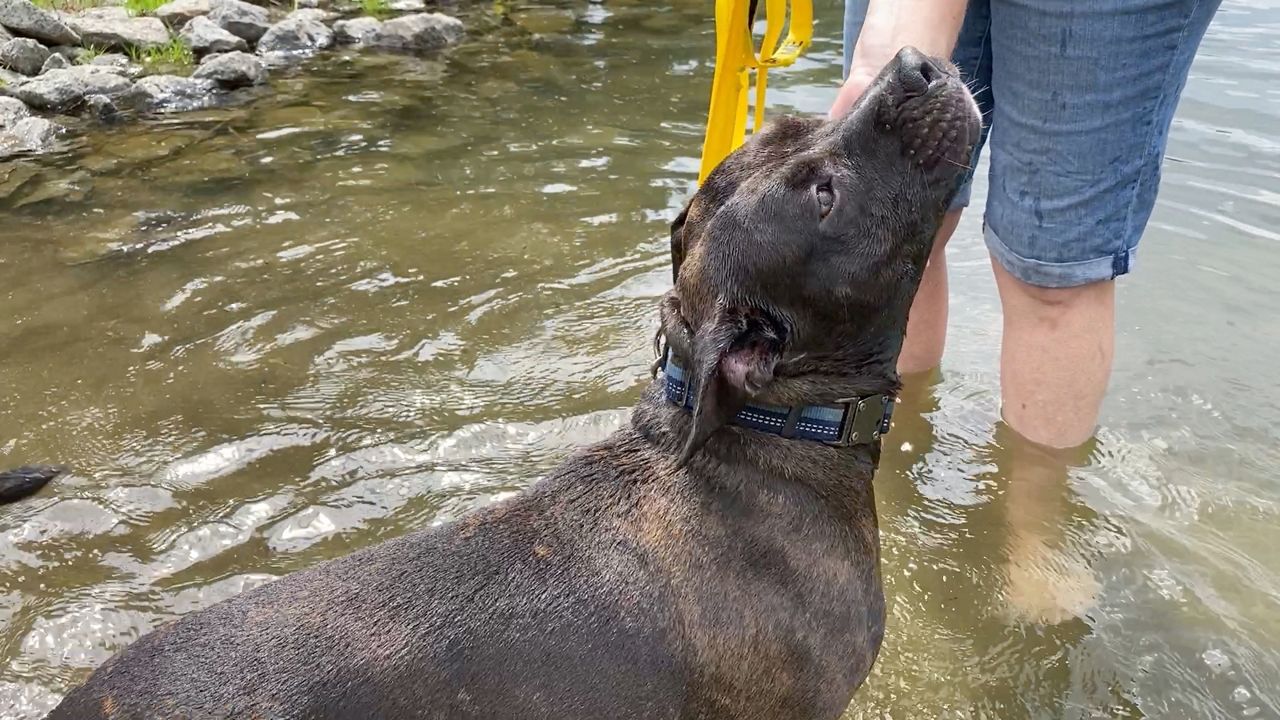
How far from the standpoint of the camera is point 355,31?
12633 mm

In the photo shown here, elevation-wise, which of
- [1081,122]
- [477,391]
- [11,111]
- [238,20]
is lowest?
[477,391]

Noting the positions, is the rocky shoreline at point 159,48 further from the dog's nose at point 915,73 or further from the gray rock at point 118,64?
the dog's nose at point 915,73

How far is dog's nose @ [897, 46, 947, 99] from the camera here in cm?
280

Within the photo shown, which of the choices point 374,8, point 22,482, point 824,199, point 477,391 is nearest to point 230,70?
point 374,8

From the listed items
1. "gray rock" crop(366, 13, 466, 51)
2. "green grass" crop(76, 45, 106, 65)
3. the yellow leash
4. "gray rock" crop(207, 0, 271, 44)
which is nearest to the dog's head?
the yellow leash

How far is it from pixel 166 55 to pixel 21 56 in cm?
143

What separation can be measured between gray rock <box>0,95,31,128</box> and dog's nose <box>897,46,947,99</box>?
8748 millimetres

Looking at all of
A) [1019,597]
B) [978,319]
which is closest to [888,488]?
[1019,597]

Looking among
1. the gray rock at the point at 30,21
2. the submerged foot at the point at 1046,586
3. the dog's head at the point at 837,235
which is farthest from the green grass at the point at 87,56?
the submerged foot at the point at 1046,586

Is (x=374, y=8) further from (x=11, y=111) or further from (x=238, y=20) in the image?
(x=11, y=111)

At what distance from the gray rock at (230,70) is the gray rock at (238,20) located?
1.70m

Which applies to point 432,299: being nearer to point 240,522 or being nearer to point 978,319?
point 240,522

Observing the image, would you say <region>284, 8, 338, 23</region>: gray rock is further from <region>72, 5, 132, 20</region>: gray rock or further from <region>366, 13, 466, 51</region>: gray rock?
<region>72, 5, 132, 20</region>: gray rock

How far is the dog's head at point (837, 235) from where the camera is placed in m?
2.79
